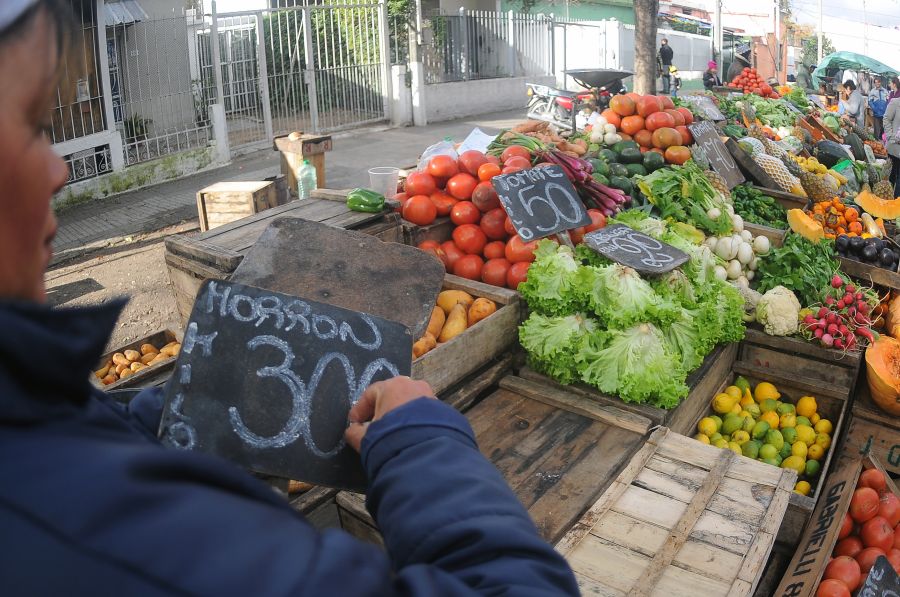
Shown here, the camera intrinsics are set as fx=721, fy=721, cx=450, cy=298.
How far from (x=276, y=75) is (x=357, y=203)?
35.0 feet

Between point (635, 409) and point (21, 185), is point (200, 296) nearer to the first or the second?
point (21, 185)

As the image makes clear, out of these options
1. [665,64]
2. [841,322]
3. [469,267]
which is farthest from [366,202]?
[665,64]

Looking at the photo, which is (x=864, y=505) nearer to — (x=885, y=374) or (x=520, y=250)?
(x=885, y=374)

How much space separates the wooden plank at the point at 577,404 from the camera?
364cm

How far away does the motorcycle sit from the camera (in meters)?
12.2

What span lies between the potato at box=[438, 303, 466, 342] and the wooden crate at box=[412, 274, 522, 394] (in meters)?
0.09

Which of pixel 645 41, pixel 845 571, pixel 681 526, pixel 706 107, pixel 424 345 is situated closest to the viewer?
pixel 681 526

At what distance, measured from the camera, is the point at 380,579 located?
31.1 inches

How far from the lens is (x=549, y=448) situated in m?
3.51

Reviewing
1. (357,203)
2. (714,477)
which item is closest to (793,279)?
(714,477)

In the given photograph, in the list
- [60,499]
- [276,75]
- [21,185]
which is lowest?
[60,499]

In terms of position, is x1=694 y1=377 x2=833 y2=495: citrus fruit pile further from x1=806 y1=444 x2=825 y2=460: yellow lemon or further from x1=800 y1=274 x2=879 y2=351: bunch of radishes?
x1=800 y1=274 x2=879 y2=351: bunch of radishes

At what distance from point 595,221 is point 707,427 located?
1518mm

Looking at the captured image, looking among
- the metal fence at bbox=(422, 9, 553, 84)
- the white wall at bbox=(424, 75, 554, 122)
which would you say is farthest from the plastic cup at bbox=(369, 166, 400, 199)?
the metal fence at bbox=(422, 9, 553, 84)
